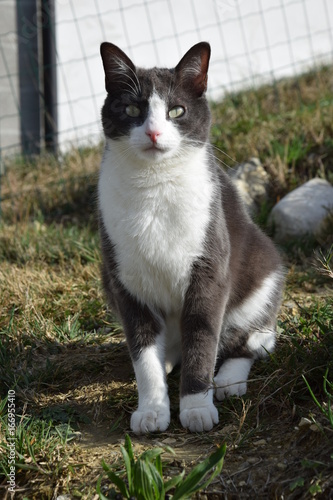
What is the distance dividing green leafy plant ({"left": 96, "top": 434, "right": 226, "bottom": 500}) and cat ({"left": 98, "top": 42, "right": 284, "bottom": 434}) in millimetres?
385

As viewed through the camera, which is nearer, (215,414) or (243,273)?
(215,414)

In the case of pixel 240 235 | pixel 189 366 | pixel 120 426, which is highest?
pixel 240 235

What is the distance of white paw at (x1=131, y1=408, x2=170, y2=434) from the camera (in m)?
2.23

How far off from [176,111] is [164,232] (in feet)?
1.55

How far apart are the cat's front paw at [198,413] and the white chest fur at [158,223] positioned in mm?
379

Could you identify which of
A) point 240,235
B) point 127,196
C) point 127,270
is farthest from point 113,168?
point 240,235

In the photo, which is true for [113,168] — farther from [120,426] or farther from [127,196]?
[120,426]

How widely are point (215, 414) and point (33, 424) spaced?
650 millimetres

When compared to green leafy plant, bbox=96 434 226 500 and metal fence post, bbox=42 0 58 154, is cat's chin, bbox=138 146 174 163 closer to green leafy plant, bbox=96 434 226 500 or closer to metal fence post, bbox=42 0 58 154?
green leafy plant, bbox=96 434 226 500

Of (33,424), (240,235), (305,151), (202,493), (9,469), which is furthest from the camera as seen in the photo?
(305,151)

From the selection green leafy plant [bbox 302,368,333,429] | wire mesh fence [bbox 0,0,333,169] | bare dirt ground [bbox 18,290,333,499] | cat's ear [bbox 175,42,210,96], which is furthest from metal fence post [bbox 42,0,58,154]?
green leafy plant [bbox 302,368,333,429]

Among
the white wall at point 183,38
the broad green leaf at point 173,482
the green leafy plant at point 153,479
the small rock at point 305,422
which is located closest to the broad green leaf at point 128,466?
the green leafy plant at point 153,479

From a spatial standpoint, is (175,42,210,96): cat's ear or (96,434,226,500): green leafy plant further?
(175,42,210,96): cat's ear

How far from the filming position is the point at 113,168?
249 centimetres
